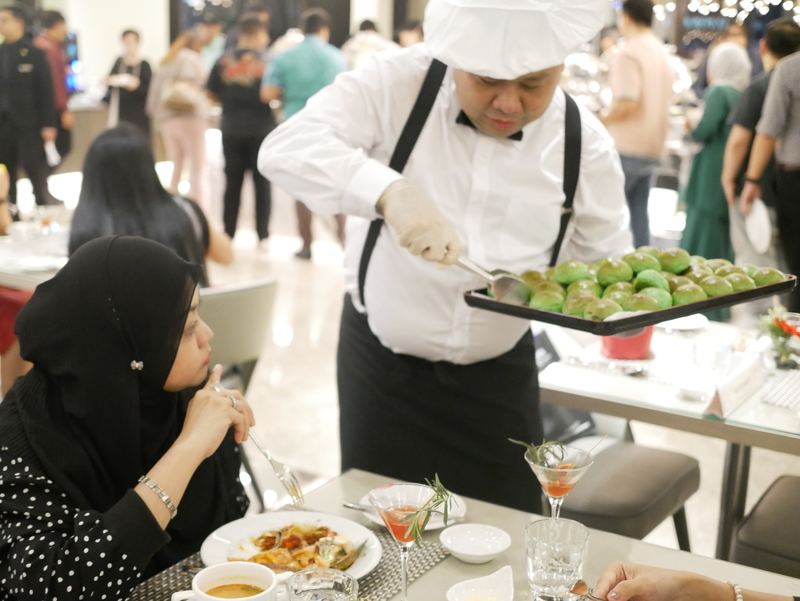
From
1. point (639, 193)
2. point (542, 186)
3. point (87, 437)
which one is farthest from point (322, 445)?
point (639, 193)

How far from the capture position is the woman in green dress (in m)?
4.73

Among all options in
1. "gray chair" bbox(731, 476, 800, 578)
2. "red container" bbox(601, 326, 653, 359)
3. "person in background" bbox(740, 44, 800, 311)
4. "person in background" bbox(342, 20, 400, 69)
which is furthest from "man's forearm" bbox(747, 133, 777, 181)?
"person in background" bbox(342, 20, 400, 69)

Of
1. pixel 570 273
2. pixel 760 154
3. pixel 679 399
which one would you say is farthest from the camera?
pixel 760 154

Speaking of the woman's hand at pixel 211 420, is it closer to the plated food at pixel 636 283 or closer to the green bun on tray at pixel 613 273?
the plated food at pixel 636 283

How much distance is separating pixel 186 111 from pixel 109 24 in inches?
200

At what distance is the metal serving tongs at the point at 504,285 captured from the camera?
5.71ft

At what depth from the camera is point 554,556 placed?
4.10 ft

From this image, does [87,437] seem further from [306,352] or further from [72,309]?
[306,352]

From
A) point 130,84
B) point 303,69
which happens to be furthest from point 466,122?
point 130,84

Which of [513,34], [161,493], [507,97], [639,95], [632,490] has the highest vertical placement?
[513,34]

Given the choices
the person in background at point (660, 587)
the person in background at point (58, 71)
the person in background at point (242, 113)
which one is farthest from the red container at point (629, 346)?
the person in background at point (58, 71)

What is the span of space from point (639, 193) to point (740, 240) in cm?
75

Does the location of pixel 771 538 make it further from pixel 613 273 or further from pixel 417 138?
pixel 417 138

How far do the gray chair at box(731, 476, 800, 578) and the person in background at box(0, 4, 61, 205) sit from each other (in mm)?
6271
